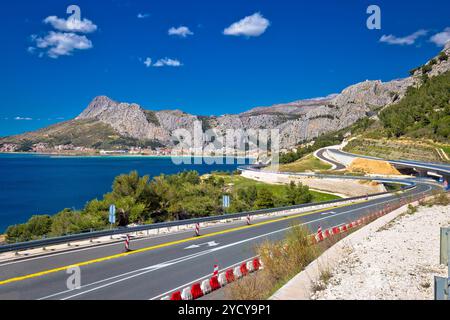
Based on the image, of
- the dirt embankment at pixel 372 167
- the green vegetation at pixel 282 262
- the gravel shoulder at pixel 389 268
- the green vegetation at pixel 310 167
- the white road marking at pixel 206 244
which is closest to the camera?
the gravel shoulder at pixel 389 268

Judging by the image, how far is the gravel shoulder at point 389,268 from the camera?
902 centimetres

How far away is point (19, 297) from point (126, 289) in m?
2.72

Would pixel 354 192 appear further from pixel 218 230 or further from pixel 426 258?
pixel 426 258

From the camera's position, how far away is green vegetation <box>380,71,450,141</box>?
8975 centimetres

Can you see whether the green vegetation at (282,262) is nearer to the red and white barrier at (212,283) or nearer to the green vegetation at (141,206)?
the red and white barrier at (212,283)

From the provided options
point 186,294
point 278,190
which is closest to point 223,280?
point 186,294

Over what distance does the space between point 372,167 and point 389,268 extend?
246 feet

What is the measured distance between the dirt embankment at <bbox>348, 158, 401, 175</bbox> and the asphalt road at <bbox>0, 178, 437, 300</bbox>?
2496 inches

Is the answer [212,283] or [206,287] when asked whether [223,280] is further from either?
[206,287]

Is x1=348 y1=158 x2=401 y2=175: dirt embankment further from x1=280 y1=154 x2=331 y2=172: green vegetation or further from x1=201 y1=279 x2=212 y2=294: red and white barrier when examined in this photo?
x1=201 y1=279 x2=212 y2=294: red and white barrier

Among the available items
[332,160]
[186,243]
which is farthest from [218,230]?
[332,160]

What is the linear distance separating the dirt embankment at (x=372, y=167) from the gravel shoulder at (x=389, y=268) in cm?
6312

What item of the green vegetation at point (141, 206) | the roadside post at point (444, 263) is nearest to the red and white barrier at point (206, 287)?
the roadside post at point (444, 263)

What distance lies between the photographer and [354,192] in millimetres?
65688
